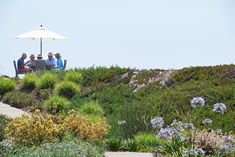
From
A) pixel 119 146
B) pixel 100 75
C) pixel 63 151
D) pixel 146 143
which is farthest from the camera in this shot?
pixel 100 75

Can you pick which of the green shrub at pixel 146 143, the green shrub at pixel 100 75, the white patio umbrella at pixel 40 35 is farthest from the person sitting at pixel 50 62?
the green shrub at pixel 146 143

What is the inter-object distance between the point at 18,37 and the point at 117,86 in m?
11.2

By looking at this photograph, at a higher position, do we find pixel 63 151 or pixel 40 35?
pixel 40 35

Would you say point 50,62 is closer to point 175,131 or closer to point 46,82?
point 46,82

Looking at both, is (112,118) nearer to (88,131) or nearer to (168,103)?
(168,103)

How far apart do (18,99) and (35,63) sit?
291 inches

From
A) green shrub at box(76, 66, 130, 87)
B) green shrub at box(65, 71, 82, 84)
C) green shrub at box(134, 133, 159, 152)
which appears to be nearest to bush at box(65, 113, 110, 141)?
green shrub at box(134, 133, 159, 152)

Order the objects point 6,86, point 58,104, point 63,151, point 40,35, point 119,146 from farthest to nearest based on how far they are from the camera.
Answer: point 40,35, point 6,86, point 58,104, point 119,146, point 63,151

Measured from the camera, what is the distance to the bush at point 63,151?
9711 millimetres

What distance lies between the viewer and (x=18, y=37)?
107 feet

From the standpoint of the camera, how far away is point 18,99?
22109 millimetres

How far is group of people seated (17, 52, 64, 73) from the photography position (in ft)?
96.3

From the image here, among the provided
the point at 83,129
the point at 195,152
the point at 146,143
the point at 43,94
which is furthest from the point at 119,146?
the point at 43,94

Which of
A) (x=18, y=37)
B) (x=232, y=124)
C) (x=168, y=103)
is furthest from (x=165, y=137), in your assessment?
(x=18, y=37)
